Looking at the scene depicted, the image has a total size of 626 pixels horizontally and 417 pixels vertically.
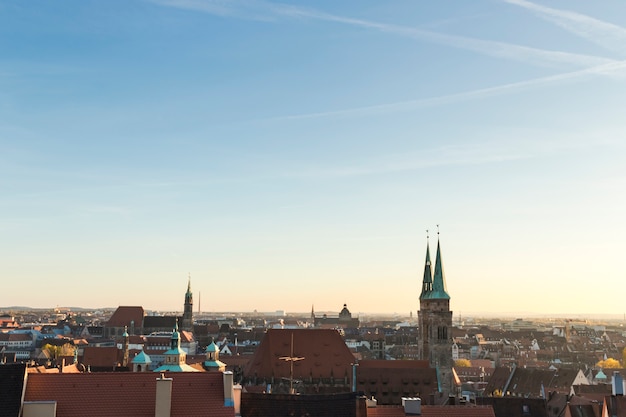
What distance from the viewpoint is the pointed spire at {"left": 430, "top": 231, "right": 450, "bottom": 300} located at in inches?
4886

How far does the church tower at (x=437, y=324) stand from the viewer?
11871 cm

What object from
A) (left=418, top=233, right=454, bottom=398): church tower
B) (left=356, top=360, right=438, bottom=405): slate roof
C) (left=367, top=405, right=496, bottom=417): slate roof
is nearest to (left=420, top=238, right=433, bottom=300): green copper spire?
(left=418, top=233, right=454, bottom=398): church tower

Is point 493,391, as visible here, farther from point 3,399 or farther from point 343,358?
point 3,399

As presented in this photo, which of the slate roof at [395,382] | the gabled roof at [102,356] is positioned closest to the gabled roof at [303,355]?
the slate roof at [395,382]

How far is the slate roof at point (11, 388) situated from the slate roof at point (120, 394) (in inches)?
30.6

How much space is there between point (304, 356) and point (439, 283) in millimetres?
25872

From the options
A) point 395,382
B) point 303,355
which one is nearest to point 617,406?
point 395,382

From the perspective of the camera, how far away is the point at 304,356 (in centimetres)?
12450

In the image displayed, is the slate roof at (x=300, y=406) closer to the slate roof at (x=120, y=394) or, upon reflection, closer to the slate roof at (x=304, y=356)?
the slate roof at (x=120, y=394)

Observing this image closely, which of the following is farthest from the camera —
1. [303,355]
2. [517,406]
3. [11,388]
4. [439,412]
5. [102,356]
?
[102,356]

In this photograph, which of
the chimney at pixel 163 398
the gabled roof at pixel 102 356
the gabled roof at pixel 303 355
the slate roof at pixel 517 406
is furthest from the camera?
the gabled roof at pixel 102 356

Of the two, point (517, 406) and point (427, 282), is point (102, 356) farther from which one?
point (517, 406)

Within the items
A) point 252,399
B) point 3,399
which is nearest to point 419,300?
point 252,399

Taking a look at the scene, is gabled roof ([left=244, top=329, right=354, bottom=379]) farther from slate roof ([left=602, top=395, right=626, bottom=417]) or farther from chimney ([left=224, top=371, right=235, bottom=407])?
chimney ([left=224, top=371, right=235, bottom=407])
